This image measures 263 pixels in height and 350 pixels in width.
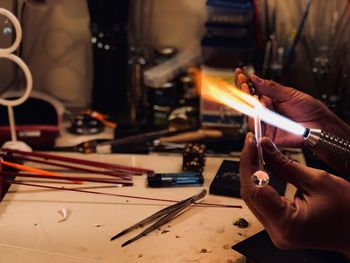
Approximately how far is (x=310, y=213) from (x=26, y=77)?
0.83 metres

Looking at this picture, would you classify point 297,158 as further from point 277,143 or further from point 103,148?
point 103,148

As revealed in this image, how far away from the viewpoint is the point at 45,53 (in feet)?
5.13

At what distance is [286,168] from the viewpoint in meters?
0.80

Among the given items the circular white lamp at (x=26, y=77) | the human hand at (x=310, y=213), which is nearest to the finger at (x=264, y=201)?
the human hand at (x=310, y=213)

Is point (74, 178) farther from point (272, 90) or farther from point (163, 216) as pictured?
point (272, 90)

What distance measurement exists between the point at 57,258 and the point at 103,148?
477 mm

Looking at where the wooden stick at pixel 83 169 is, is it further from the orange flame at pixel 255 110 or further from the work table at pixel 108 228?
the orange flame at pixel 255 110

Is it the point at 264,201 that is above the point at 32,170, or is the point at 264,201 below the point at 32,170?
above

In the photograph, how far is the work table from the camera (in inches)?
35.8

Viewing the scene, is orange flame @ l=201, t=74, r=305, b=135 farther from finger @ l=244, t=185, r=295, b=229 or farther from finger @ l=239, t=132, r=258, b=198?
finger @ l=244, t=185, r=295, b=229

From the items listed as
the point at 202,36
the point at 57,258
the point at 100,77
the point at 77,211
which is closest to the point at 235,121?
the point at 202,36

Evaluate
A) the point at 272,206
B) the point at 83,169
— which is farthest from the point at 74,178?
the point at 272,206

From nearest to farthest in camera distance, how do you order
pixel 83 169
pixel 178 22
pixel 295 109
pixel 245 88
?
pixel 245 88 → pixel 295 109 → pixel 83 169 → pixel 178 22

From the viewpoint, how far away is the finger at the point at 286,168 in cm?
77
